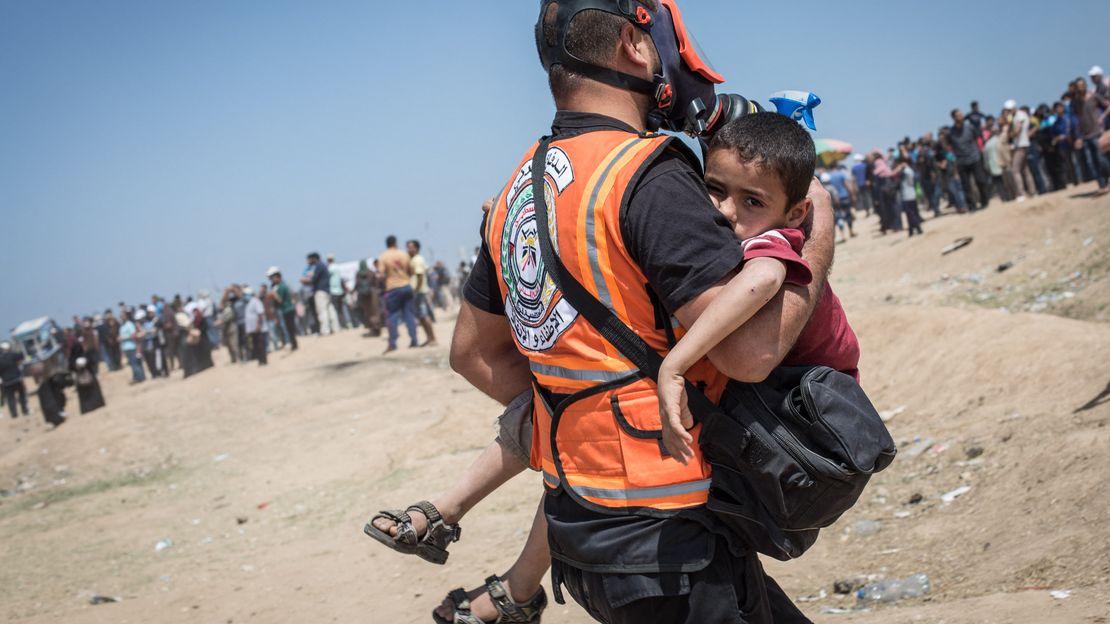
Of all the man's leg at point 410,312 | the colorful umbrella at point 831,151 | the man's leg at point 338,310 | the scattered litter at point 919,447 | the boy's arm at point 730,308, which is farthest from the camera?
the colorful umbrella at point 831,151

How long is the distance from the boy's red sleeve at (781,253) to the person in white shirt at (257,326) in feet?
60.9

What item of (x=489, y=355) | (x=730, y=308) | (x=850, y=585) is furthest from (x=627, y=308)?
(x=850, y=585)

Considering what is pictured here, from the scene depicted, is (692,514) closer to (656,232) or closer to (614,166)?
(656,232)

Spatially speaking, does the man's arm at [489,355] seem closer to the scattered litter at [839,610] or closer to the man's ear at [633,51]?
the man's ear at [633,51]

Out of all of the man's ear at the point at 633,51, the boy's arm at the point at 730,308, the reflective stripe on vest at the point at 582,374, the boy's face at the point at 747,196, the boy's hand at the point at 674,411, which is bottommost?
the boy's hand at the point at 674,411

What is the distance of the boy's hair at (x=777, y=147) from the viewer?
2107mm

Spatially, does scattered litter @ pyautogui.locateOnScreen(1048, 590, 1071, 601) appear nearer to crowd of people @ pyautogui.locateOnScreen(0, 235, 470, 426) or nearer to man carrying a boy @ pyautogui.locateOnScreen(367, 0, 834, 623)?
man carrying a boy @ pyautogui.locateOnScreen(367, 0, 834, 623)

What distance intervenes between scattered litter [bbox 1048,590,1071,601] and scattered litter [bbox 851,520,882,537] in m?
1.76

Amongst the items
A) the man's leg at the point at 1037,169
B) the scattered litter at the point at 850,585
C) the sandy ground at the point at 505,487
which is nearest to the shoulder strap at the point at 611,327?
the sandy ground at the point at 505,487

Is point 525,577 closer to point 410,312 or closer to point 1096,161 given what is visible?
point 410,312

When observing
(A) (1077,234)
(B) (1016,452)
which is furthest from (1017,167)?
(B) (1016,452)

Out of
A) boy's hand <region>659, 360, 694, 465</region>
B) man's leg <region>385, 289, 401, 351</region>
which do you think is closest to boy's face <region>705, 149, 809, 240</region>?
boy's hand <region>659, 360, 694, 465</region>

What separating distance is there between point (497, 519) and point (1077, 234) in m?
9.43

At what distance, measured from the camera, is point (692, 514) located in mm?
2102
